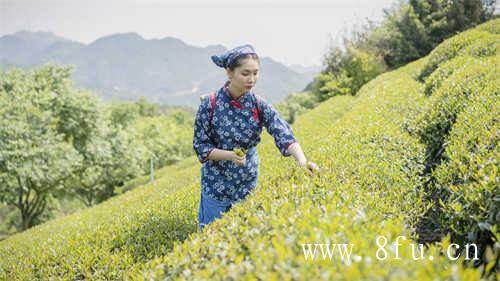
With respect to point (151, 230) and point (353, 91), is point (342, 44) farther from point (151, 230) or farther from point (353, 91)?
point (151, 230)

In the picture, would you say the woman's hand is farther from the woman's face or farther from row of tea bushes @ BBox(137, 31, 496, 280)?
the woman's face

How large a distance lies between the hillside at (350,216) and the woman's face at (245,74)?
3.33ft

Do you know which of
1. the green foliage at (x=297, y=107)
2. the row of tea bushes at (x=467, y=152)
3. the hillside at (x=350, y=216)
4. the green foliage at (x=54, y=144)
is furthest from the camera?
the green foliage at (x=297, y=107)

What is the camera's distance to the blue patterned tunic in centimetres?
327

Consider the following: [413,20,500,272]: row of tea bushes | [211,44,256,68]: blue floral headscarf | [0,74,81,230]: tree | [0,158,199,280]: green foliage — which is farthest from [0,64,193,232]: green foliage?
[413,20,500,272]: row of tea bushes

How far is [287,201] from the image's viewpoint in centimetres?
245

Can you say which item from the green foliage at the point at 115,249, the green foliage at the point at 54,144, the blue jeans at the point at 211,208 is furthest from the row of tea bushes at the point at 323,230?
the green foliage at the point at 54,144

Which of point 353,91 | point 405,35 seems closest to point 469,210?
point 353,91

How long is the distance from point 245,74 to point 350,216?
1.61 metres

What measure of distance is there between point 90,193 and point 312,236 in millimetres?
25249

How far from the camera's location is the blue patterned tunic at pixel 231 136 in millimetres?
3270

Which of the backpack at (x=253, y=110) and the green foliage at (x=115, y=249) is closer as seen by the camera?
the backpack at (x=253, y=110)

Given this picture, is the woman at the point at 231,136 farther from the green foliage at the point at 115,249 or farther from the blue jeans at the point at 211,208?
the green foliage at the point at 115,249

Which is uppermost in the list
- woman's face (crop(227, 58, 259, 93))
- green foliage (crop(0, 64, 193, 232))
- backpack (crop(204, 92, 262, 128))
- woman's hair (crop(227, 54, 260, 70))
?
woman's hair (crop(227, 54, 260, 70))
